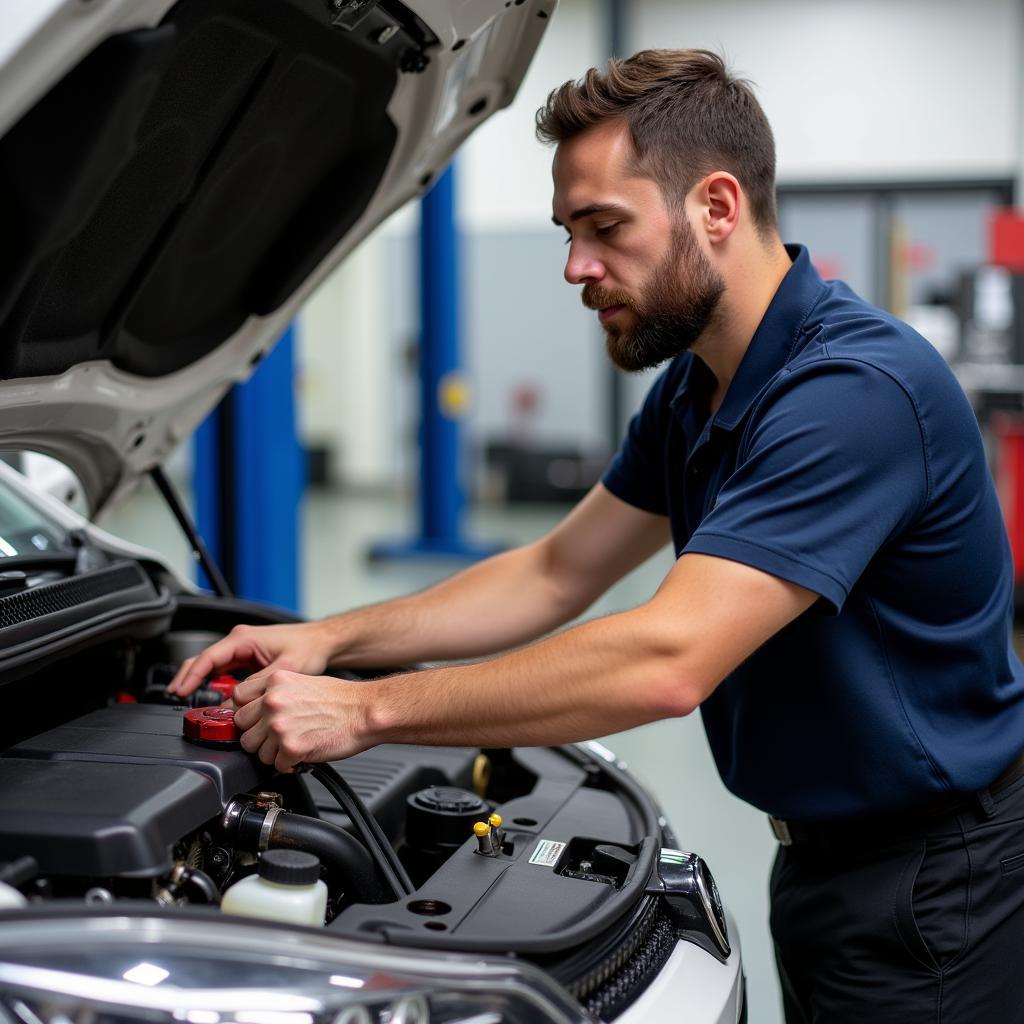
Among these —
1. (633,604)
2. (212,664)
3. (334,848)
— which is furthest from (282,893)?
(633,604)

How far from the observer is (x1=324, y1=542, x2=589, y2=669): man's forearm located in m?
1.74

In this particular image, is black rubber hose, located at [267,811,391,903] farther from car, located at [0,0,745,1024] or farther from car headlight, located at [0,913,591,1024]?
car headlight, located at [0,913,591,1024]

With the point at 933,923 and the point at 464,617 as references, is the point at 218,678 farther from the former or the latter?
A: the point at 933,923

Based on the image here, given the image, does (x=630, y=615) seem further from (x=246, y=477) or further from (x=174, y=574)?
(x=246, y=477)

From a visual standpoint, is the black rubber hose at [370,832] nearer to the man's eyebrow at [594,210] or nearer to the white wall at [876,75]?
the man's eyebrow at [594,210]

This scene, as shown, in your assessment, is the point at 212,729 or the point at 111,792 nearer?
the point at 111,792

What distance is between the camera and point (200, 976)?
93 cm

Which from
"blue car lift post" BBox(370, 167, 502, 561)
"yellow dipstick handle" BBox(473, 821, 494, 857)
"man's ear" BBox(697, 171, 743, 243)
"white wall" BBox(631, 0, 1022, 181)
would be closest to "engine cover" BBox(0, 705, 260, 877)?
"yellow dipstick handle" BBox(473, 821, 494, 857)

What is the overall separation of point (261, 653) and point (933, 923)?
34.8 inches

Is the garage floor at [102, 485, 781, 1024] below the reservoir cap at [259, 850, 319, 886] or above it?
below

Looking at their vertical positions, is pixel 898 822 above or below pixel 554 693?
below

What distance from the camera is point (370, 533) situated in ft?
25.7

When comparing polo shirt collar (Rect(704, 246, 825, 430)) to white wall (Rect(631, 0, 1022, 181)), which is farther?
Answer: white wall (Rect(631, 0, 1022, 181))

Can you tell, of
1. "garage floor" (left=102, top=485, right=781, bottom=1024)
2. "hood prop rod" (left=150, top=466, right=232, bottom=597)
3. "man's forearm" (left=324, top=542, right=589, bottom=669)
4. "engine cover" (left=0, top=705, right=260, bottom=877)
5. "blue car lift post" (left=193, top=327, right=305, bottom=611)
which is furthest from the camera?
"blue car lift post" (left=193, top=327, right=305, bottom=611)
